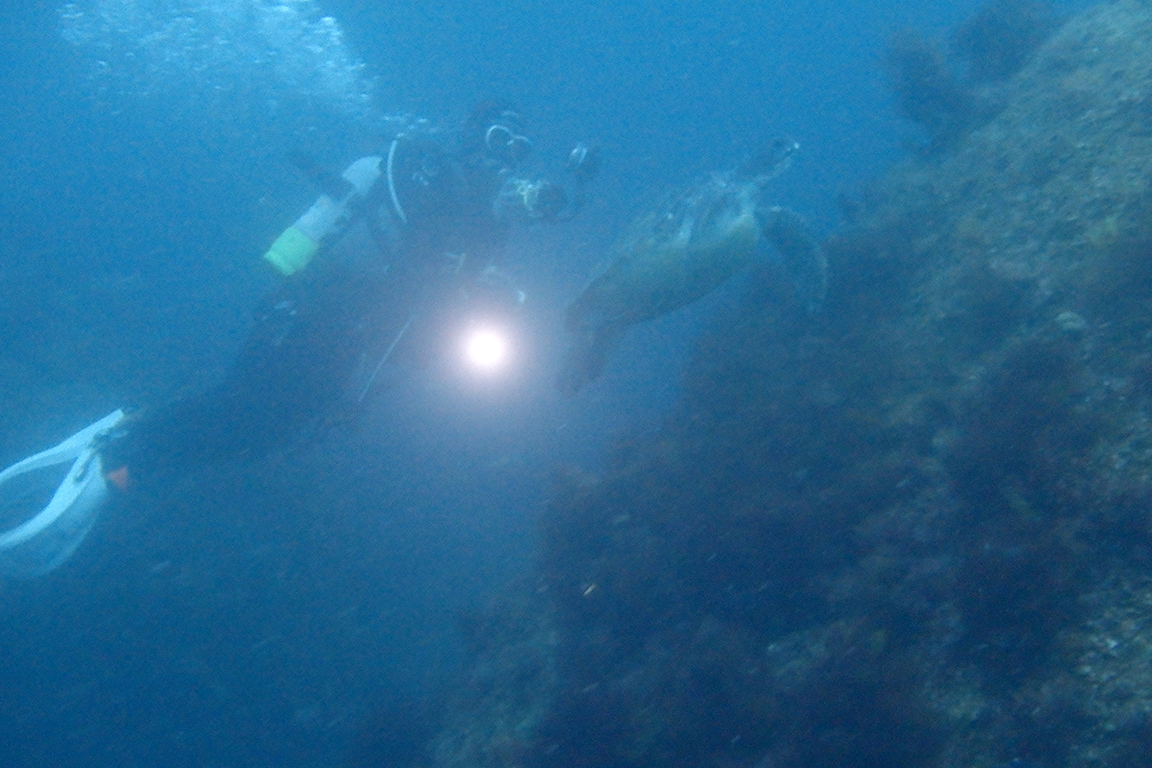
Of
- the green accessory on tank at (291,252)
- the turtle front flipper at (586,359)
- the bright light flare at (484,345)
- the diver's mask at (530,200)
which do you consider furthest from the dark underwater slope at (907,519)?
the green accessory on tank at (291,252)

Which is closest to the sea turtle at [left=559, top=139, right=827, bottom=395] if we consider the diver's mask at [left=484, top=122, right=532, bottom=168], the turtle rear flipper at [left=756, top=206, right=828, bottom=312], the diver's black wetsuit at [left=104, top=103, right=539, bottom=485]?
the turtle rear flipper at [left=756, top=206, right=828, bottom=312]

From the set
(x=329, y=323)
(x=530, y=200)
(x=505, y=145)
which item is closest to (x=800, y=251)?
(x=530, y=200)

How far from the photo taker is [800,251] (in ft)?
25.3

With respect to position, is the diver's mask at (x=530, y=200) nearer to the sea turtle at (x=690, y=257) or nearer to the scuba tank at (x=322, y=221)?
the sea turtle at (x=690, y=257)

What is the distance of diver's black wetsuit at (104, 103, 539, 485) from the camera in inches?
283

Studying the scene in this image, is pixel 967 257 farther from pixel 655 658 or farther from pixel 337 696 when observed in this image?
pixel 337 696

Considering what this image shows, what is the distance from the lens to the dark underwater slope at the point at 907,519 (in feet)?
12.1

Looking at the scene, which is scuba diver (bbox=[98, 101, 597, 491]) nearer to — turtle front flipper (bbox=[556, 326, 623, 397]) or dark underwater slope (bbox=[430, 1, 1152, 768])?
turtle front flipper (bbox=[556, 326, 623, 397])

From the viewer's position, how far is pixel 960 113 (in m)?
10.0

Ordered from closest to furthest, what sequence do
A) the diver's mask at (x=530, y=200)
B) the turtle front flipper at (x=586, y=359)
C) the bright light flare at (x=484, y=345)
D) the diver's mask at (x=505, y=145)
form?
1. the diver's mask at (x=530, y=200)
2. the diver's mask at (x=505, y=145)
3. the turtle front flipper at (x=586, y=359)
4. the bright light flare at (x=484, y=345)

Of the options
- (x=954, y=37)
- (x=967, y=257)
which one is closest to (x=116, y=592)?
(x=967, y=257)

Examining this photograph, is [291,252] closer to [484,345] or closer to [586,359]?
[484,345]

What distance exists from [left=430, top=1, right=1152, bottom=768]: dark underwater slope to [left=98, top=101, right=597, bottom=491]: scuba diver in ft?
9.15

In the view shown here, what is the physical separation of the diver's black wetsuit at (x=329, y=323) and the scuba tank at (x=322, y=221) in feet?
0.54
